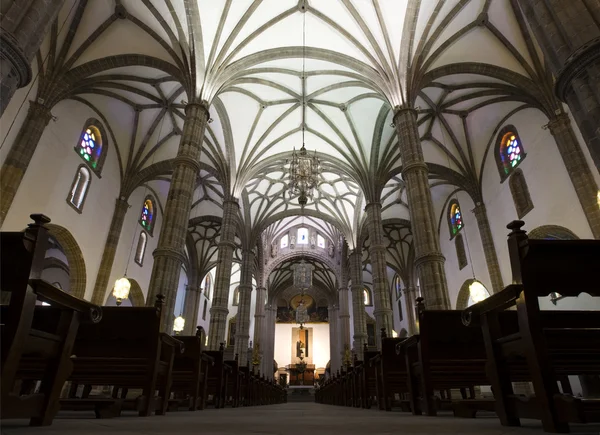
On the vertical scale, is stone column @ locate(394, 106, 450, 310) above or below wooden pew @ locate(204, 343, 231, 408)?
above

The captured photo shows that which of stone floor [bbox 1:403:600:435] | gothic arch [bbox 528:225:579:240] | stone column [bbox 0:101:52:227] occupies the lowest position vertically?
stone floor [bbox 1:403:600:435]

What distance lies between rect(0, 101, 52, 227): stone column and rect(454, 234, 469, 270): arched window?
19827 millimetres

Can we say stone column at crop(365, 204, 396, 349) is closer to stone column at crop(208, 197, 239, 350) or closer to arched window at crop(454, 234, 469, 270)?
arched window at crop(454, 234, 469, 270)

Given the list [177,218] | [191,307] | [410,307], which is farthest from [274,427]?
[191,307]

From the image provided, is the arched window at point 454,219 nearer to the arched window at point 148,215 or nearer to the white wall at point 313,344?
the arched window at point 148,215

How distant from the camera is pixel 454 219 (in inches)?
872

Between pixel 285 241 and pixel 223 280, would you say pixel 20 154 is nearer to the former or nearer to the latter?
pixel 223 280

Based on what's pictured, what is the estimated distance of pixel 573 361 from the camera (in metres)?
3.40

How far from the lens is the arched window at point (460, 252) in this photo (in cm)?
2050

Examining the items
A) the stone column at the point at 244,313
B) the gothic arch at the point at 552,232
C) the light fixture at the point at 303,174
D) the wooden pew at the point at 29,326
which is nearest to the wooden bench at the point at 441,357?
the wooden pew at the point at 29,326

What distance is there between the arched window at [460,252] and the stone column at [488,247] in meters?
2.23

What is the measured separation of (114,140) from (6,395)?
17636mm

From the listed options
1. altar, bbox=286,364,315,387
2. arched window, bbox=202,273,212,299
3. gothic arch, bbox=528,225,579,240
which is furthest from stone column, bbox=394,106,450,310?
altar, bbox=286,364,315,387

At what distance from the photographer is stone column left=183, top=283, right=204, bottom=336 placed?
27125 mm
